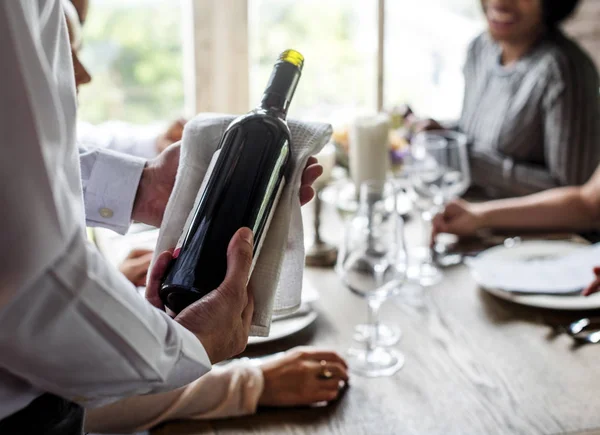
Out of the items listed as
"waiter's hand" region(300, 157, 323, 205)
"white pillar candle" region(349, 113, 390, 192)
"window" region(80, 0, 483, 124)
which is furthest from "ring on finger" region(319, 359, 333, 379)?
"window" region(80, 0, 483, 124)

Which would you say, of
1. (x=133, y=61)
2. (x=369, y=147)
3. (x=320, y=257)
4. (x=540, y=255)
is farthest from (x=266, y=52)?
(x=540, y=255)

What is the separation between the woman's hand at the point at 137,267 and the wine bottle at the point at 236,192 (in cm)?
42

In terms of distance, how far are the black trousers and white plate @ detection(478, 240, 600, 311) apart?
772 mm

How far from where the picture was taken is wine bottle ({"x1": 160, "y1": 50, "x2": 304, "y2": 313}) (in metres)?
0.73

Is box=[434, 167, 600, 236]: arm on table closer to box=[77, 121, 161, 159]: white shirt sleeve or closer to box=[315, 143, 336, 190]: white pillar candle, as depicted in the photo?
box=[315, 143, 336, 190]: white pillar candle

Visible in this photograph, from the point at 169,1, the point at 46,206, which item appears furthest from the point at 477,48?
the point at 46,206

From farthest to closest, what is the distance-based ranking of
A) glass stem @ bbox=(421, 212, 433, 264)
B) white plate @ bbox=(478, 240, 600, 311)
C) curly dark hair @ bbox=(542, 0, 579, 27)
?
curly dark hair @ bbox=(542, 0, 579, 27) → glass stem @ bbox=(421, 212, 433, 264) → white plate @ bbox=(478, 240, 600, 311)

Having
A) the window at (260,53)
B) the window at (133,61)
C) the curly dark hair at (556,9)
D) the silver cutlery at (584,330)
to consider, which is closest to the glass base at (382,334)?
the silver cutlery at (584,330)

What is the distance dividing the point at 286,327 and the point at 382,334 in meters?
0.15

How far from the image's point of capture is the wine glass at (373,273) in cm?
104

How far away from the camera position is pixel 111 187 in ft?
3.36

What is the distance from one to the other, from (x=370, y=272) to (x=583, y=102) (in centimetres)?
127

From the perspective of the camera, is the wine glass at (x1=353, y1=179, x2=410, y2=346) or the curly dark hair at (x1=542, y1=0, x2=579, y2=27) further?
the curly dark hair at (x1=542, y1=0, x2=579, y2=27)

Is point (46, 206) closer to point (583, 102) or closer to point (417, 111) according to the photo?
point (583, 102)
